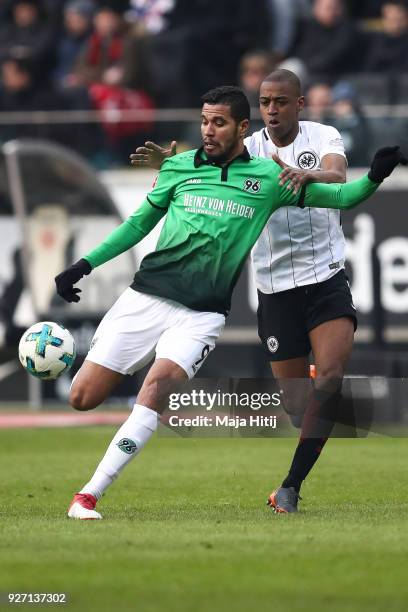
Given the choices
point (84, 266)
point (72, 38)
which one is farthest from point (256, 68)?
point (84, 266)

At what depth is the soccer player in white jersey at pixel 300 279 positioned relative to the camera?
Result: 28.7 ft

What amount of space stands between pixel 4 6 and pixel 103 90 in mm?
3918

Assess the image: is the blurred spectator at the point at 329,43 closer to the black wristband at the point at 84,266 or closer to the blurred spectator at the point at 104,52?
the blurred spectator at the point at 104,52

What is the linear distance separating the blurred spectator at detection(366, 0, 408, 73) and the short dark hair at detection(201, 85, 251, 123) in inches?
414

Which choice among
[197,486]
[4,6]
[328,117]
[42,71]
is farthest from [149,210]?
[4,6]

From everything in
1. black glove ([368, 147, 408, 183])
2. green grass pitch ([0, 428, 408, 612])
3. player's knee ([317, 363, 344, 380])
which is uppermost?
black glove ([368, 147, 408, 183])

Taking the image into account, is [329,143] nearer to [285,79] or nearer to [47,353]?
[285,79]

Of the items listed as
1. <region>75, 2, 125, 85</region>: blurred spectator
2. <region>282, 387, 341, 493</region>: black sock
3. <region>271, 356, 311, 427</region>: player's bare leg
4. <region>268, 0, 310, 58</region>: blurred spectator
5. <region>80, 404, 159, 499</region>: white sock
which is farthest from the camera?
<region>268, 0, 310, 58</region>: blurred spectator

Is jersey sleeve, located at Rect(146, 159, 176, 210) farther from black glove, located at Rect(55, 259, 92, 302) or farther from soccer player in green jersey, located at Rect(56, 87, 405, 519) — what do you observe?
black glove, located at Rect(55, 259, 92, 302)

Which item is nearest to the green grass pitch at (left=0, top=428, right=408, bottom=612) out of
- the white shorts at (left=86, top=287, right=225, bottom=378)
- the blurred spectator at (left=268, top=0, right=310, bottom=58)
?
the white shorts at (left=86, top=287, right=225, bottom=378)

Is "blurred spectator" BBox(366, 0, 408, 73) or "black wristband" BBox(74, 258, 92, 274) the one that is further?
"blurred spectator" BBox(366, 0, 408, 73)

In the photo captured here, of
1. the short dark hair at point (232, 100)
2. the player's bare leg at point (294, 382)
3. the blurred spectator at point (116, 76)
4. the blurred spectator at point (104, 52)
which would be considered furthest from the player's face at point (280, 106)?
the blurred spectator at point (104, 52)

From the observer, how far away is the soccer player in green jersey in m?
8.27

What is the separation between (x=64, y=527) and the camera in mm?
7891
